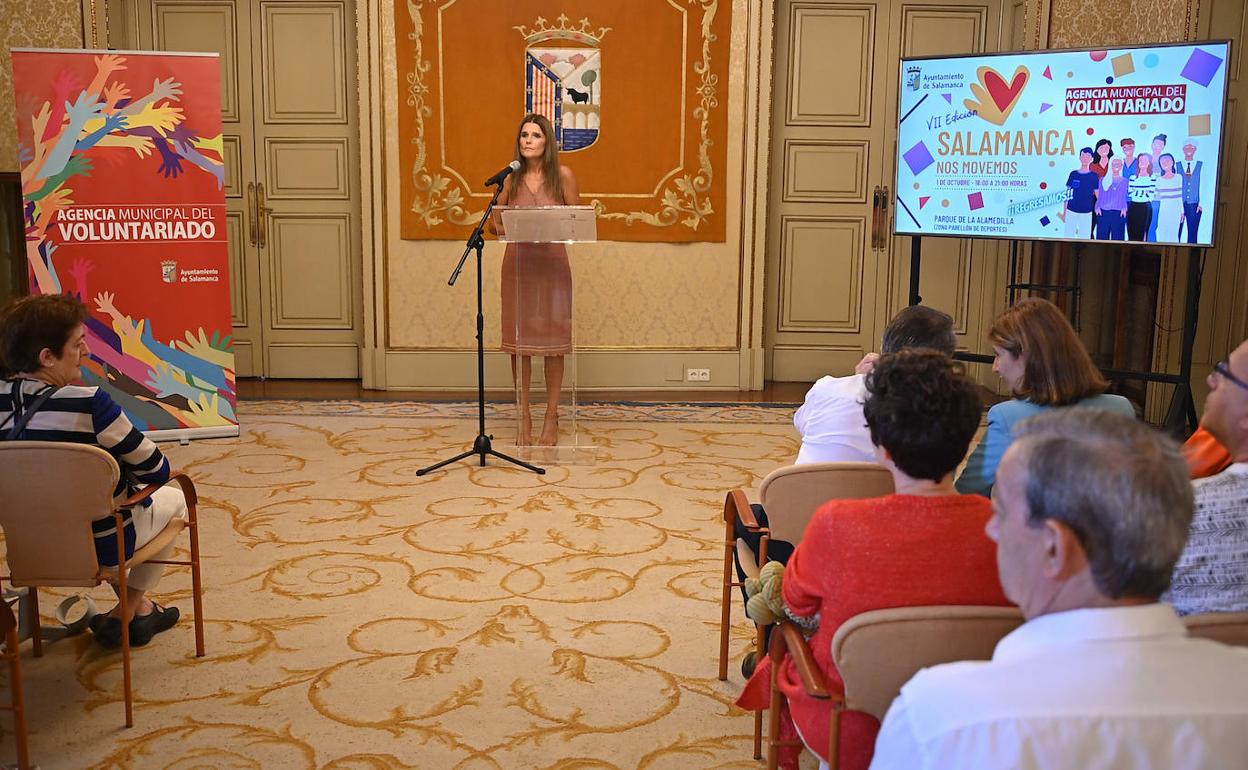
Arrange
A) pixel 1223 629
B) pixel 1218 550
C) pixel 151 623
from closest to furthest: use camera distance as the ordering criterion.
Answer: pixel 1223 629 → pixel 1218 550 → pixel 151 623

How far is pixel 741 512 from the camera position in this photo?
296 centimetres

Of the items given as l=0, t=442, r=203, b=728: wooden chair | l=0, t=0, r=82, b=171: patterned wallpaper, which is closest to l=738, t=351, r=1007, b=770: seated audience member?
l=0, t=442, r=203, b=728: wooden chair

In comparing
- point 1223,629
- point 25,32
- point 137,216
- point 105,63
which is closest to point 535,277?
point 137,216

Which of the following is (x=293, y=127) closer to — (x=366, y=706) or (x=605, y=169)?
(x=605, y=169)

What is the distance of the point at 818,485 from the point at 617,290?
485cm

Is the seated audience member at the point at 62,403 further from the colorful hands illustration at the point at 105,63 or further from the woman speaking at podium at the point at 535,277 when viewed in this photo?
the colorful hands illustration at the point at 105,63

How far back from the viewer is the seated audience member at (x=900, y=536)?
1.89 metres

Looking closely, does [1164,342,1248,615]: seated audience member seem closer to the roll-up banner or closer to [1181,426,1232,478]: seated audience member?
[1181,426,1232,478]: seated audience member

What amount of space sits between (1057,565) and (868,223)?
21.4 ft

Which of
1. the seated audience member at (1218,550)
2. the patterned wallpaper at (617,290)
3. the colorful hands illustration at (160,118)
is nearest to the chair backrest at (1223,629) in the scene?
the seated audience member at (1218,550)

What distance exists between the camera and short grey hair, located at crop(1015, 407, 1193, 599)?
1292 mm

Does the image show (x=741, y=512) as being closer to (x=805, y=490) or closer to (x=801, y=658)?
(x=805, y=490)

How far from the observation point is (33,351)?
298 cm

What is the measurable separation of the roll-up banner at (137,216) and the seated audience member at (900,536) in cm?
441
